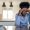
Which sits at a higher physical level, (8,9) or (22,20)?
(8,9)

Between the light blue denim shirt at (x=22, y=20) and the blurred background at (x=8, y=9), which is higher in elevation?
the blurred background at (x=8, y=9)

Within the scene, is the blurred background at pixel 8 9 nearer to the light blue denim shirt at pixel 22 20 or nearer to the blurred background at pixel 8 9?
the blurred background at pixel 8 9

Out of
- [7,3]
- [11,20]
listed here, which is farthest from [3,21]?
[7,3]

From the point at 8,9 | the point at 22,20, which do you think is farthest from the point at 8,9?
the point at 22,20

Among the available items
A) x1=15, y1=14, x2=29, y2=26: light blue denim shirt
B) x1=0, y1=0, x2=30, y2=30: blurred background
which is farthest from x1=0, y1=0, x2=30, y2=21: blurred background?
x1=15, y1=14, x2=29, y2=26: light blue denim shirt

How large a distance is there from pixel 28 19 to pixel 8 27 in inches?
10.0

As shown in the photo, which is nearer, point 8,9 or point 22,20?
point 22,20

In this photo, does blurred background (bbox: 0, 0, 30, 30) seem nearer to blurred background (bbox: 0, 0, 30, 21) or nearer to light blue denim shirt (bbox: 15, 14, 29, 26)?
blurred background (bbox: 0, 0, 30, 21)

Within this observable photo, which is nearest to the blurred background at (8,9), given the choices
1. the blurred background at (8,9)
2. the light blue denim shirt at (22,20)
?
the blurred background at (8,9)

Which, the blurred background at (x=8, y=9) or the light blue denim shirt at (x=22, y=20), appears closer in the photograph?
the light blue denim shirt at (x=22, y=20)

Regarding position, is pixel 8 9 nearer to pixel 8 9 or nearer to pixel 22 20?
pixel 8 9

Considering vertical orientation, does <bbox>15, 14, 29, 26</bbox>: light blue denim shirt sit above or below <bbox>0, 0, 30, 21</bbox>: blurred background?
below

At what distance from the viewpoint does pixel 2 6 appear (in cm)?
87

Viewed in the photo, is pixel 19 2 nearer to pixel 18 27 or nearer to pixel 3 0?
pixel 3 0
